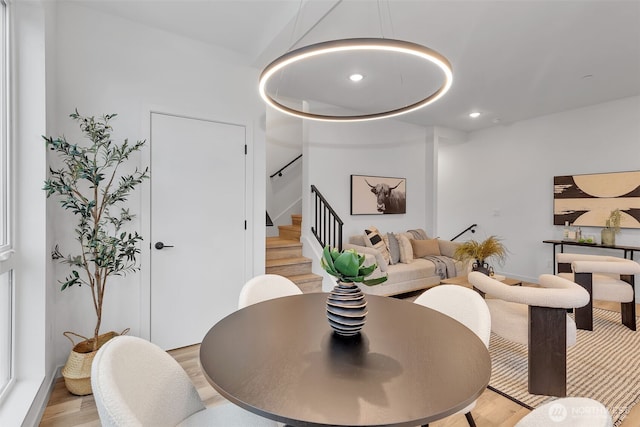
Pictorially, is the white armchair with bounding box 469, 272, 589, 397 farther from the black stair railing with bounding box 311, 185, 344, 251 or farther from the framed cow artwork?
the framed cow artwork

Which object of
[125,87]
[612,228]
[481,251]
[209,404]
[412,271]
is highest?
[125,87]

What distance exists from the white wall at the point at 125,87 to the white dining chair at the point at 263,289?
1.34 metres

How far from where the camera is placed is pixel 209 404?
2.08 meters

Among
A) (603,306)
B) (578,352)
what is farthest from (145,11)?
(603,306)

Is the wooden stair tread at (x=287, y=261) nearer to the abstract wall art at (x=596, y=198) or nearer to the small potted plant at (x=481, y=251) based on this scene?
the small potted plant at (x=481, y=251)

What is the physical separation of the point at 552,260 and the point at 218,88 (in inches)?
222

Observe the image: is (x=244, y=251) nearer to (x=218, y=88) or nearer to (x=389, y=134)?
(x=218, y=88)

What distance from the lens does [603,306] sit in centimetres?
403

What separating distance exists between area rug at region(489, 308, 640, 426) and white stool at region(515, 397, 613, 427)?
5.52ft

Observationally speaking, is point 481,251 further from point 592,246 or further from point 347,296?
point 347,296

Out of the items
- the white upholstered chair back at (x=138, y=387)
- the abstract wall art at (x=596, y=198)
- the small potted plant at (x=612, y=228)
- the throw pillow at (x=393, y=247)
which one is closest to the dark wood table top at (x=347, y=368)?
the white upholstered chair back at (x=138, y=387)

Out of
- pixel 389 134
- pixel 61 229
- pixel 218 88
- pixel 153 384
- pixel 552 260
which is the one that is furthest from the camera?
pixel 389 134

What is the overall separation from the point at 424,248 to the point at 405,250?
1.69 feet

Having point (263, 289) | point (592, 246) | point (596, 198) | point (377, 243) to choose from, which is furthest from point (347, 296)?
point (596, 198)
